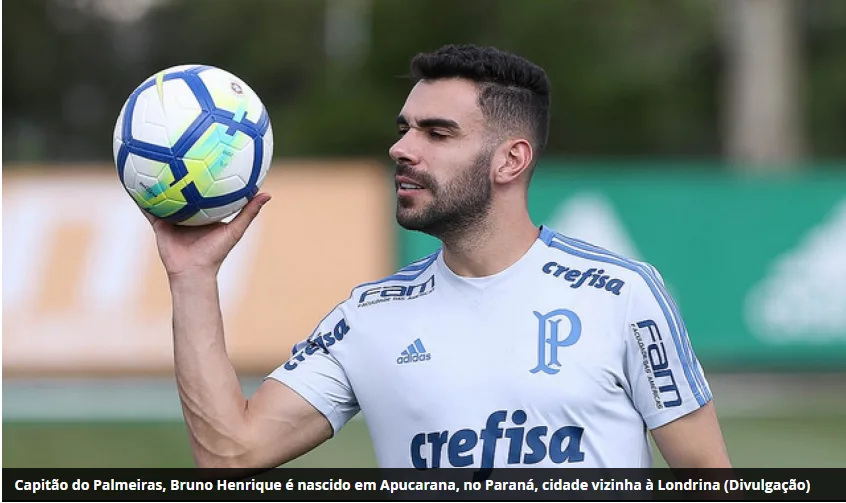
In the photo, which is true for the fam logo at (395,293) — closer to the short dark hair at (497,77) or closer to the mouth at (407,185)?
the mouth at (407,185)

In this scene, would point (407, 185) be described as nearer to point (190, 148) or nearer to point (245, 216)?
point (245, 216)

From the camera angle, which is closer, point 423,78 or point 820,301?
point 423,78

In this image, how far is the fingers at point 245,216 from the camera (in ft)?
13.9

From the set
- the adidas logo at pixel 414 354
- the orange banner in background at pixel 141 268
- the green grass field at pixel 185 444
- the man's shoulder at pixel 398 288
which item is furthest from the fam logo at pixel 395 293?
the orange banner in background at pixel 141 268

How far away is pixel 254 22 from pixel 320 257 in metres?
45.9

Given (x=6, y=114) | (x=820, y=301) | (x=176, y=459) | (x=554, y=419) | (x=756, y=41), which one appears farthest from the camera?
(x=6, y=114)

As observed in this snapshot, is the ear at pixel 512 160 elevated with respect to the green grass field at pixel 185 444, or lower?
elevated

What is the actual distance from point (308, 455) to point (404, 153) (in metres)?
6.71

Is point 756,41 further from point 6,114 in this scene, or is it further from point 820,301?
point 6,114

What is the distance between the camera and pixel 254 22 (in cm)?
5853

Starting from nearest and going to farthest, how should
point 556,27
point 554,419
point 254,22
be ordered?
1. point 554,419
2. point 556,27
3. point 254,22

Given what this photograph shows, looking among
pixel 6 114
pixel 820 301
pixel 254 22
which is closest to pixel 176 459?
pixel 820 301

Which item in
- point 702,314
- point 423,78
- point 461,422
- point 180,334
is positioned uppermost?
point 423,78
